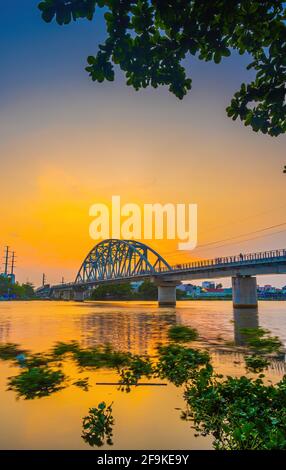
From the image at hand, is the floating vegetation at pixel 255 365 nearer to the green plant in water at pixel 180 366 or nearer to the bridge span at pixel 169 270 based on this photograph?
the green plant in water at pixel 180 366

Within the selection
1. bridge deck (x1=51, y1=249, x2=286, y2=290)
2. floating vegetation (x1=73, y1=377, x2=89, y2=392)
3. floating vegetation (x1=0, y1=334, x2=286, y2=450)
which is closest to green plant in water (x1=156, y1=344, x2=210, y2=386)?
floating vegetation (x1=0, y1=334, x2=286, y2=450)

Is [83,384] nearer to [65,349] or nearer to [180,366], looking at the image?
[180,366]

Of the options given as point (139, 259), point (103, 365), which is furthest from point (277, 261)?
point (139, 259)

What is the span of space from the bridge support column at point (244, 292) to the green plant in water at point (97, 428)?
66.1 m

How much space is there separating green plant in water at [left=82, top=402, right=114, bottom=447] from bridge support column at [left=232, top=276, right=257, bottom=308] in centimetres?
6611

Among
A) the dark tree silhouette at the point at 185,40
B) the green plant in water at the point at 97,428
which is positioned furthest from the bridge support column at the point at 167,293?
the dark tree silhouette at the point at 185,40

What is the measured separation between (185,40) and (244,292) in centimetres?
6906

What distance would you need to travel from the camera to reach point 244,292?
69.1m

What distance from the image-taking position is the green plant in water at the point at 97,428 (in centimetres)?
592

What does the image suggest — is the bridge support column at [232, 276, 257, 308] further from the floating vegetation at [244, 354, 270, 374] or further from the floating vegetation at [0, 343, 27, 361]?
the floating vegetation at [244, 354, 270, 374]

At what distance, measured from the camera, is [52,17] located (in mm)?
4477

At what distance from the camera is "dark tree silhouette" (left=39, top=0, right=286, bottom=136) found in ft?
15.6

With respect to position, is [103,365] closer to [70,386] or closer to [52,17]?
[70,386]
